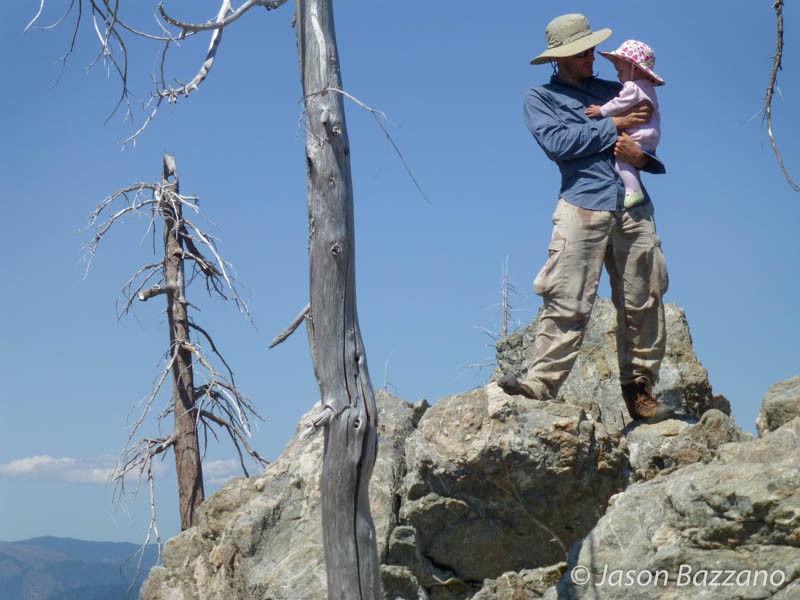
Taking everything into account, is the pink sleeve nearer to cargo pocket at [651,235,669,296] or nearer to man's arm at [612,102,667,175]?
man's arm at [612,102,667,175]

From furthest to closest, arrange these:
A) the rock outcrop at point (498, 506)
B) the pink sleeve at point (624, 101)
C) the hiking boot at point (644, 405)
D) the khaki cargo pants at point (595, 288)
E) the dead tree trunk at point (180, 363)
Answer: the dead tree trunk at point (180, 363) < the hiking boot at point (644, 405) < the pink sleeve at point (624, 101) < the khaki cargo pants at point (595, 288) < the rock outcrop at point (498, 506)

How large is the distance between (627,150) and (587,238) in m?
0.78

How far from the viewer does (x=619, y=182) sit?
7848 millimetres

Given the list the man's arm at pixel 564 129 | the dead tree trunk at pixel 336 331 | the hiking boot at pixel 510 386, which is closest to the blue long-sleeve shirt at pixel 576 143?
the man's arm at pixel 564 129

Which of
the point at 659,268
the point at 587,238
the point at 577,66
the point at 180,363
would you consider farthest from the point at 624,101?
the point at 180,363

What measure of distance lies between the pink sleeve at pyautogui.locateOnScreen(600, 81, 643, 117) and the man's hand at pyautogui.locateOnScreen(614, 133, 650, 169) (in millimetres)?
194

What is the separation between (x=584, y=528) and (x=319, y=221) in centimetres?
297

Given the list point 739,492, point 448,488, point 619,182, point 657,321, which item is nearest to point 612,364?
point 657,321

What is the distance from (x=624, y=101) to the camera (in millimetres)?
7801

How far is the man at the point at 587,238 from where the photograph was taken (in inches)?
301

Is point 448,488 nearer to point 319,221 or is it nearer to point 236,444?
point 319,221

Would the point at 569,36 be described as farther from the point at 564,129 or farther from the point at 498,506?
the point at 498,506

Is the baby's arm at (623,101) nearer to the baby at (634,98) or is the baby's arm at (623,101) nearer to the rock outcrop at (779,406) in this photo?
the baby at (634,98)

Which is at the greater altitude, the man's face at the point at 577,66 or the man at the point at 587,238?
the man's face at the point at 577,66
